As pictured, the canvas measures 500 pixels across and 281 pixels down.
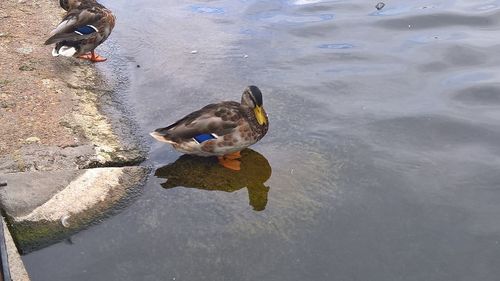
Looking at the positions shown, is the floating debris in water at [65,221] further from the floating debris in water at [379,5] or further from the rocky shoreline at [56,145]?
the floating debris in water at [379,5]

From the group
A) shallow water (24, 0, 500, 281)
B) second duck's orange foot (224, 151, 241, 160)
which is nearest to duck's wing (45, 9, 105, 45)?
shallow water (24, 0, 500, 281)

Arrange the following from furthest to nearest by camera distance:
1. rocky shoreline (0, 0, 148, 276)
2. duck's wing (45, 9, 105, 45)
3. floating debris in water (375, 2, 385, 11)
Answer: floating debris in water (375, 2, 385, 11)
duck's wing (45, 9, 105, 45)
rocky shoreline (0, 0, 148, 276)

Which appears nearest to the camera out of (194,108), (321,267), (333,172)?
(321,267)

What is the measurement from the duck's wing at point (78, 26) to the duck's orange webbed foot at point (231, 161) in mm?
2752

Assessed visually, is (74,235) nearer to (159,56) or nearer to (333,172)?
(333,172)

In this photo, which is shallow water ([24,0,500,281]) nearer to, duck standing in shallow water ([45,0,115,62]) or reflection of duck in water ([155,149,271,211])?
reflection of duck in water ([155,149,271,211])

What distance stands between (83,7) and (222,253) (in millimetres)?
4327

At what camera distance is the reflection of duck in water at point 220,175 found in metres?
4.68

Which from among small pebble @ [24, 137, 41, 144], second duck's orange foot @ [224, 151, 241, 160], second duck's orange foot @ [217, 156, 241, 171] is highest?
small pebble @ [24, 137, 41, 144]

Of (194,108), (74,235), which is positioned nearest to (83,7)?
(194,108)

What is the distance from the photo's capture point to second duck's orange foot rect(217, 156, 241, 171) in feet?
→ 16.4

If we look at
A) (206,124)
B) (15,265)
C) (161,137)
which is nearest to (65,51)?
(161,137)

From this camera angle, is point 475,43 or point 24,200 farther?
point 475,43

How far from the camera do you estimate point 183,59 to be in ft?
23.1
